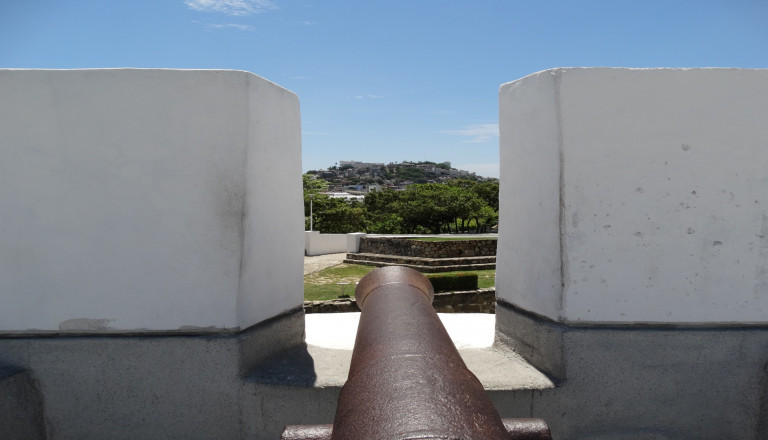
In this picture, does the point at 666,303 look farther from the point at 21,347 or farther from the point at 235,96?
the point at 21,347

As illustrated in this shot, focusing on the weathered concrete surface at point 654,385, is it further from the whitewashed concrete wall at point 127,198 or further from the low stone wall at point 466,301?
the low stone wall at point 466,301

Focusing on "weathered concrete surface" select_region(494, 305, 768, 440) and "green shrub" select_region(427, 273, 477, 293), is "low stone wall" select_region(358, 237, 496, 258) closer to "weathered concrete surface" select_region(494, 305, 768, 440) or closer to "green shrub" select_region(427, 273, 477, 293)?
"green shrub" select_region(427, 273, 477, 293)

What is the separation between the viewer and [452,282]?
15.2 meters

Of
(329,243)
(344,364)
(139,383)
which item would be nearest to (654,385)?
(344,364)

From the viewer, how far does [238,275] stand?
335 cm

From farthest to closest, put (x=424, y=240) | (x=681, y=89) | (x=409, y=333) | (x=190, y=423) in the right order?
(x=424, y=240)
(x=190, y=423)
(x=681, y=89)
(x=409, y=333)

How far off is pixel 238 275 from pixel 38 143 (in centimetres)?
152

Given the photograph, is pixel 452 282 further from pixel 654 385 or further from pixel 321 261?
pixel 654 385

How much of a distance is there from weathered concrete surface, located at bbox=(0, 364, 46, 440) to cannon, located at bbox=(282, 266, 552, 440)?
213cm

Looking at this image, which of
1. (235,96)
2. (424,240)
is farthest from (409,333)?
(424,240)

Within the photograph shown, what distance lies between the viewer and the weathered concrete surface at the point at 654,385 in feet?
11.0

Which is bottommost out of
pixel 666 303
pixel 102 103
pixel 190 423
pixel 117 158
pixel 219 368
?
pixel 190 423

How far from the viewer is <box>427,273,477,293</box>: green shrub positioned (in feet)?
49.8

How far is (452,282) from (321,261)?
Answer: 29.9 ft
